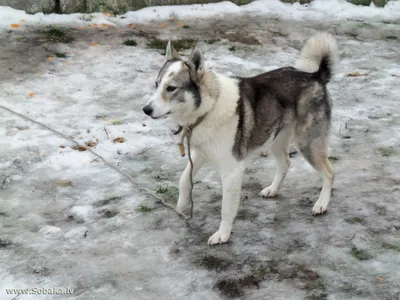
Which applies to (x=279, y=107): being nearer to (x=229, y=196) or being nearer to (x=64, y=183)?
(x=229, y=196)

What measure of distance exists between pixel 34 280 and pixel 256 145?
210 cm

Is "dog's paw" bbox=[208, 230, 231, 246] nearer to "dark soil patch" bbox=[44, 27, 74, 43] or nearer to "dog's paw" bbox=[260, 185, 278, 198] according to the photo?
"dog's paw" bbox=[260, 185, 278, 198]

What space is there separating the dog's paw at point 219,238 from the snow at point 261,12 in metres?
6.20

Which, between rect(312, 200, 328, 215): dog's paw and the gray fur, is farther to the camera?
rect(312, 200, 328, 215): dog's paw

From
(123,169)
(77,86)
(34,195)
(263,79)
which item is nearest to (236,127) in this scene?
(263,79)

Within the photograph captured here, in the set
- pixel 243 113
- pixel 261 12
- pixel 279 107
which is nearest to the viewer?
pixel 243 113

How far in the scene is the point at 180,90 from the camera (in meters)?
3.54

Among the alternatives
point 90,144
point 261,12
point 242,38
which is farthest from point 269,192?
point 261,12

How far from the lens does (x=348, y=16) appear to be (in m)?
9.93

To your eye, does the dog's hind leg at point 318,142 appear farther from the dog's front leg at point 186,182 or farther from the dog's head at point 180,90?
the dog's head at point 180,90

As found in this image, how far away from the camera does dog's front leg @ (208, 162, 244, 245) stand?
375cm

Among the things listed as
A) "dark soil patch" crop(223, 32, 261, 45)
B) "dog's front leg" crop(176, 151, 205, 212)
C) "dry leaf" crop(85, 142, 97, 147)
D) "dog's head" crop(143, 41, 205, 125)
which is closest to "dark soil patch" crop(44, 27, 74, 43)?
"dark soil patch" crop(223, 32, 261, 45)

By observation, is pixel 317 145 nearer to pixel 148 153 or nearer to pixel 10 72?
pixel 148 153

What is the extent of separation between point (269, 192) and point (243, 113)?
111cm
